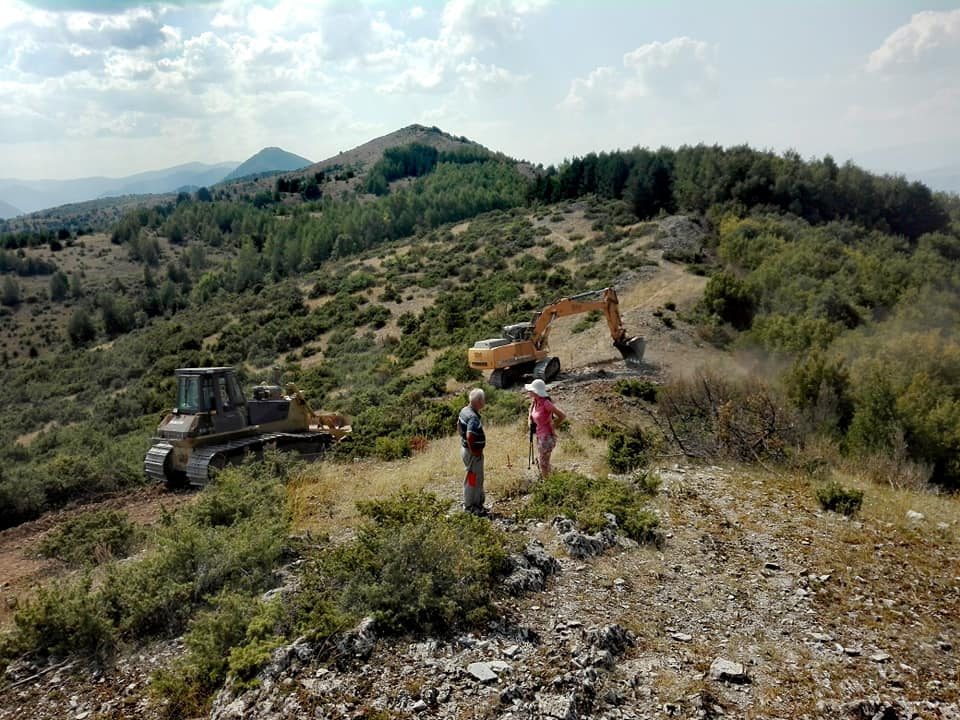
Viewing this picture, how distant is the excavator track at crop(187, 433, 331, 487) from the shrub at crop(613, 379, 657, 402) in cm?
782

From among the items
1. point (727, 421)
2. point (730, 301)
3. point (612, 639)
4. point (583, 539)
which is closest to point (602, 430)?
point (727, 421)

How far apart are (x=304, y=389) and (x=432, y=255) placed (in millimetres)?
27021

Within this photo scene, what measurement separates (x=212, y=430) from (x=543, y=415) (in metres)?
7.20

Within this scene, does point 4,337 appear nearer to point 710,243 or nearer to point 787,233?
point 710,243

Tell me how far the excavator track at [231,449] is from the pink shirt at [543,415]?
6486 mm

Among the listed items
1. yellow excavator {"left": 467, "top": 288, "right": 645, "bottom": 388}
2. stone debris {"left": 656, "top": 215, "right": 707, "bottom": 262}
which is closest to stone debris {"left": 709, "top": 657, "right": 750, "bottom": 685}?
yellow excavator {"left": 467, "top": 288, "right": 645, "bottom": 388}

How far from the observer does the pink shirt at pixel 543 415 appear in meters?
9.76

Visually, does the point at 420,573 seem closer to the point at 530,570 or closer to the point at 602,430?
the point at 530,570

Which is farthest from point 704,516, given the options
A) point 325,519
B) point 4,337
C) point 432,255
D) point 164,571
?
point 4,337

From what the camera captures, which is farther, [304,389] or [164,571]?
[304,389]

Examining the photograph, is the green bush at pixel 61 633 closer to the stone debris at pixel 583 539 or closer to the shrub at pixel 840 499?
the stone debris at pixel 583 539

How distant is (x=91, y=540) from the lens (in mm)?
9359

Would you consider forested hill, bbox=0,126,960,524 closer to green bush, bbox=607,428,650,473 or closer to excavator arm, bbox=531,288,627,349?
excavator arm, bbox=531,288,627,349

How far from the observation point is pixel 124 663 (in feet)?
19.3
